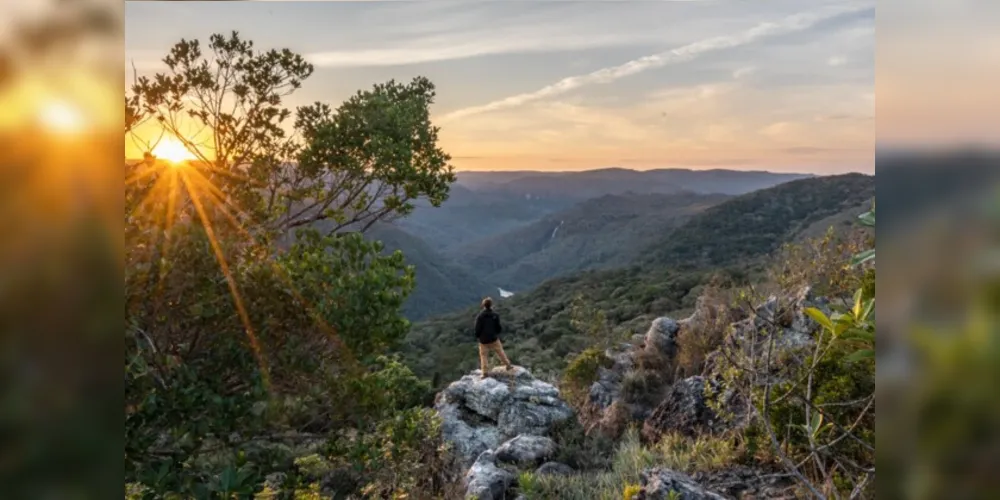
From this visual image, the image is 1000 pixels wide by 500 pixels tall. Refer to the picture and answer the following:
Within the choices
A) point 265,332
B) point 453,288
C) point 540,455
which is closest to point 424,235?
point 453,288

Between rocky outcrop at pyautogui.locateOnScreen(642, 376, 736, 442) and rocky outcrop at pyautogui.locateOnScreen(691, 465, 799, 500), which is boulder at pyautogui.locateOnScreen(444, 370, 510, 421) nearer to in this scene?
rocky outcrop at pyautogui.locateOnScreen(642, 376, 736, 442)

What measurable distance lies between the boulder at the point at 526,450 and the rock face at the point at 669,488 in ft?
8.69

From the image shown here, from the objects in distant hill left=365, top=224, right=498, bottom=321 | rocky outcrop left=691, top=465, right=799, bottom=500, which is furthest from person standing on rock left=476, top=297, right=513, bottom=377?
distant hill left=365, top=224, right=498, bottom=321

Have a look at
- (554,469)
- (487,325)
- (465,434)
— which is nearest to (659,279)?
(487,325)

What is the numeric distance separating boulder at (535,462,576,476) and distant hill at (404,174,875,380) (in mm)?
2558

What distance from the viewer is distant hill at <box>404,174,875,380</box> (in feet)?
64.2

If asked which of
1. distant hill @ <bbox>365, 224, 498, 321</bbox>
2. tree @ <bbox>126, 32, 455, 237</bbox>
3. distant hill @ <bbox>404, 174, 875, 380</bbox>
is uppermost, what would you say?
tree @ <bbox>126, 32, 455, 237</bbox>

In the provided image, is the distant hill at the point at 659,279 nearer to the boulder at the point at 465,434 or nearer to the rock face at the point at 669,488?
the boulder at the point at 465,434

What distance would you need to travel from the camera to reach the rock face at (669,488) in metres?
4.20

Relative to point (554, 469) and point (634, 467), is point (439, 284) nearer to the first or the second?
point (554, 469)

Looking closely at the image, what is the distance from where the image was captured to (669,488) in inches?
167

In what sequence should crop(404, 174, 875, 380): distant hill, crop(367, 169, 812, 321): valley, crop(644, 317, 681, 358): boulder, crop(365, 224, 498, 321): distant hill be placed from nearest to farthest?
crop(644, 317, 681, 358): boulder → crop(404, 174, 875, 380): distant hill → crop(365, 224, 498, 321): distant hill → crop(367, 169, 812, 321): valley

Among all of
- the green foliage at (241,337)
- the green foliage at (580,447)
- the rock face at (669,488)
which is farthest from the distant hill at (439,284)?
the green foliage at (241,337)

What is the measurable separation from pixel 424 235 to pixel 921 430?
68.0m
